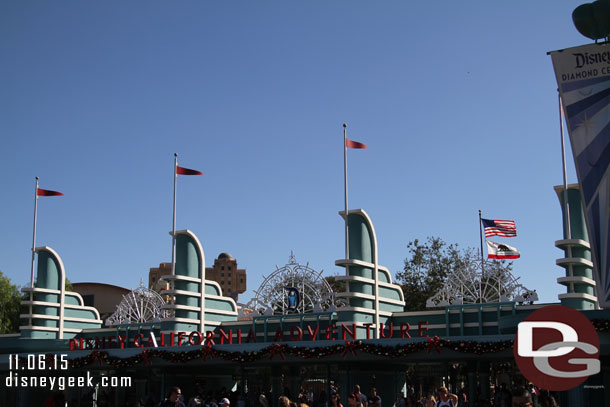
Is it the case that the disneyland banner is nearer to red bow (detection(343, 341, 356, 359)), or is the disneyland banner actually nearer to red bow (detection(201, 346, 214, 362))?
red bow (detection(343, 341, 356, 359))

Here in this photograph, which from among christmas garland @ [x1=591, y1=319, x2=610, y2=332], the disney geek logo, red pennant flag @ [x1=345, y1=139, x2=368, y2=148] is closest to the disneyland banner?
christmas garland @ [x1=591, y1=319, x2=610, y2=332]

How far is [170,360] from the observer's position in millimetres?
30094

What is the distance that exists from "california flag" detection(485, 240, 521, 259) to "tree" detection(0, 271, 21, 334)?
139ft

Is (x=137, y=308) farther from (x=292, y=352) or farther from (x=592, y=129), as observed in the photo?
(x=592, y=129)

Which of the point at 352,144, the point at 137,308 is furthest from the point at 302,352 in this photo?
the point at 137,308

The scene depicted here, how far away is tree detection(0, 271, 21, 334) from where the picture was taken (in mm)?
61250

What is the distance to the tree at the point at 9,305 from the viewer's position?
61250 mm

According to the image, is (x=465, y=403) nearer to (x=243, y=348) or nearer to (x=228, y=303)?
(x=243, y=348)

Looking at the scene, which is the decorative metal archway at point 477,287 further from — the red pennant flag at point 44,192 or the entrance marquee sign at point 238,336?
the red pennant flag at point 44,192

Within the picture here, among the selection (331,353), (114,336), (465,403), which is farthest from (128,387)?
(465,403)

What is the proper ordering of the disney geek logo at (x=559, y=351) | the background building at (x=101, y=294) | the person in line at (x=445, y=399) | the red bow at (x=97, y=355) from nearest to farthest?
the disney geek logo at (x=559, y=351) → the person in line at (x=445, y=399) → the red bow at (x=97, y=355) → the background building at (x=101, y=294)

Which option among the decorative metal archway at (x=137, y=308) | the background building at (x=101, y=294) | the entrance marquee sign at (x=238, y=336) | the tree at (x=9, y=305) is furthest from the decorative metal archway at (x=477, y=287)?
the background building at (x=101, y=294)

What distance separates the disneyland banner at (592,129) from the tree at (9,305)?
51.0m

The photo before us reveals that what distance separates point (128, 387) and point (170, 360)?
5617mm
